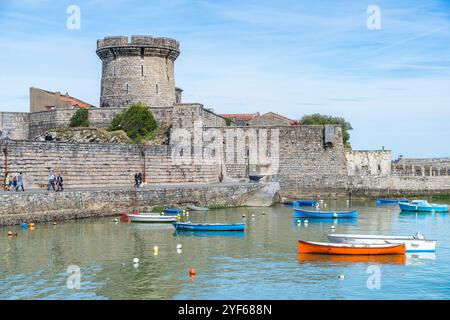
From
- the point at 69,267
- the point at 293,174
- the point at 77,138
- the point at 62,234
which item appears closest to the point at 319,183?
the point at 293,174

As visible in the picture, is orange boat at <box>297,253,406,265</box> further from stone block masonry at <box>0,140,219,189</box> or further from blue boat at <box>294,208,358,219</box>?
stone block masonry at <box>0,140,219,189</box>

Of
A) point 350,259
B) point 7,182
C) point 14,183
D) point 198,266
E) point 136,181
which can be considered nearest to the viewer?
point 198,266

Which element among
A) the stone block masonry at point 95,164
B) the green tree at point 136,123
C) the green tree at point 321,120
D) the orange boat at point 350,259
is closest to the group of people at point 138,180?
the stone block masonry at point 95,164

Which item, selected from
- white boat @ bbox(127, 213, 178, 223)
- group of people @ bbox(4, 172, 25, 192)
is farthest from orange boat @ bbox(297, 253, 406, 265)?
group of people @ bbox(4, 172, 25, 192)

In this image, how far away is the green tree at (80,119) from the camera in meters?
41.6

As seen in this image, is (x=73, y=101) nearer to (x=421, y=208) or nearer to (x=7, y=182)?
(x=7, y=182)

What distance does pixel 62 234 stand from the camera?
2169 centimetres

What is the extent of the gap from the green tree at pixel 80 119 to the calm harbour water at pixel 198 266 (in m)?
17.4

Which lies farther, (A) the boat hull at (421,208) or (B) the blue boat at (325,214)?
(A) the boat hull at (421,208)

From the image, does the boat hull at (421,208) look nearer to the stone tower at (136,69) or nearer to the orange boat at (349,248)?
the orange boat at (349,248)

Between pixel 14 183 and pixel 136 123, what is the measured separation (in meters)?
14.6

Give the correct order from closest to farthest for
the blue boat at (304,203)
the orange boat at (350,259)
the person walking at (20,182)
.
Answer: the orange boat at (350,259)
the person walking at (20,182)
the blue boat at (304,203)

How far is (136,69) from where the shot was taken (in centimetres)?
4225

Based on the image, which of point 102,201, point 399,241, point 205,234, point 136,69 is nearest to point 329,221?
point 205,234
